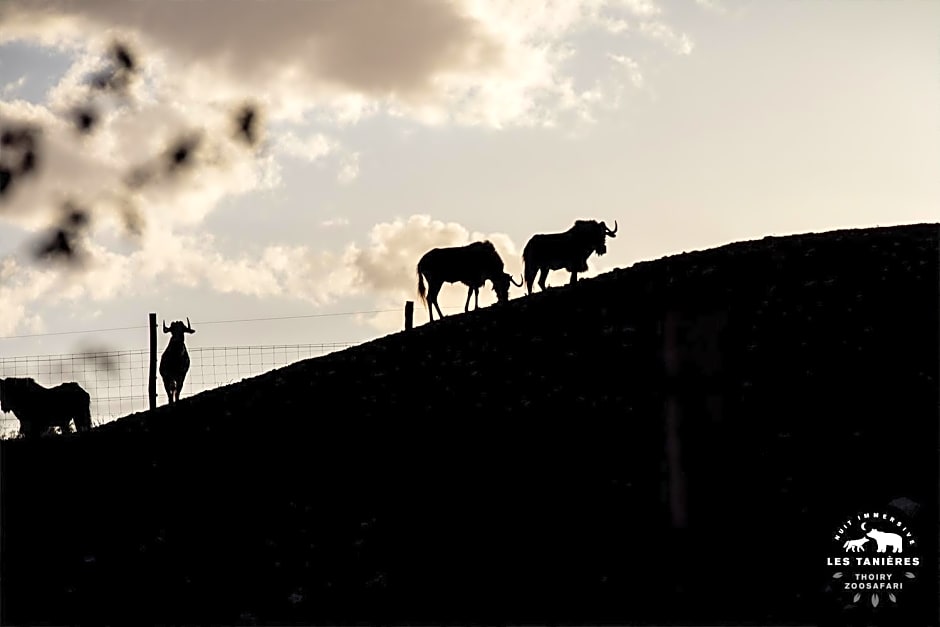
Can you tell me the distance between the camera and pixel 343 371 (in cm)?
2408

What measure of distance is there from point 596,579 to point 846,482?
13.1 feet

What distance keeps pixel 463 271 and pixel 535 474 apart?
59.0 feet

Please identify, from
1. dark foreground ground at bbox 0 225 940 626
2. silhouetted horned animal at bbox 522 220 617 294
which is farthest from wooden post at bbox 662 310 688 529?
silhouetted horned animal at bbox 522 220 617 294

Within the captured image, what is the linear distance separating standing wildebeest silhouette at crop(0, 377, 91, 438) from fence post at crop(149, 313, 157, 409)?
3.26 m

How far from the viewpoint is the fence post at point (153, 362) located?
26453mm

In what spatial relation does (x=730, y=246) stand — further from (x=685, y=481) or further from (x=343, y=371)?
(x=685, y=481)

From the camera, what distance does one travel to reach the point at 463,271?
33781 millimetres

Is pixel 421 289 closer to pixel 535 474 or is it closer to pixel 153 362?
pixel 153 362

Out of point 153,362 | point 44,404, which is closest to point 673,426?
point 153,362

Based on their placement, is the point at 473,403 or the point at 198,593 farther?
the point at 473,403

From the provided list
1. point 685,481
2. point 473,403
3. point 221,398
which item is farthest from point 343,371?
point 685,481

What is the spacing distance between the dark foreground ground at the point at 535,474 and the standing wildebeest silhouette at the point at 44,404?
561cm

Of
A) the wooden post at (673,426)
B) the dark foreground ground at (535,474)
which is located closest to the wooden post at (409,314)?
the dark foreground ground at (535,474)

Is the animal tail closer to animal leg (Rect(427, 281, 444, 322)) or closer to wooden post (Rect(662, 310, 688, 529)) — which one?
animal leg (Rect(427, 281, 444, 322))
